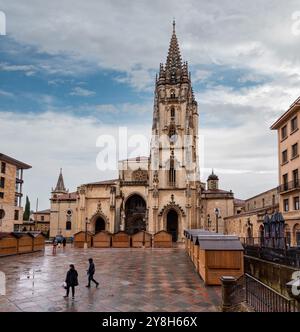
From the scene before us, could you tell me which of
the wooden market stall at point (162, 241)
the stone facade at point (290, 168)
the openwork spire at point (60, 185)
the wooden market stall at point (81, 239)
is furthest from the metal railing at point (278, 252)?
the openwork spire at point (60, 185)

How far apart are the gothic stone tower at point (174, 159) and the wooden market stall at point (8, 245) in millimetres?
26857

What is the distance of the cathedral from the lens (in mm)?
52938

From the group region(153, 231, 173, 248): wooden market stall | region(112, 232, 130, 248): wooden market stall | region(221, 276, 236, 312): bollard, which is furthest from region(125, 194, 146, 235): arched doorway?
region(221, 276, 236, 312): bollard

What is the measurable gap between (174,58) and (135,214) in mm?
31962

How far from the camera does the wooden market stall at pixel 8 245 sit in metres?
26.0

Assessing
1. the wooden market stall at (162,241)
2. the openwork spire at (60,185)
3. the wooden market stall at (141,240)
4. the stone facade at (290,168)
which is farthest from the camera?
the openwork spire at (60,185)

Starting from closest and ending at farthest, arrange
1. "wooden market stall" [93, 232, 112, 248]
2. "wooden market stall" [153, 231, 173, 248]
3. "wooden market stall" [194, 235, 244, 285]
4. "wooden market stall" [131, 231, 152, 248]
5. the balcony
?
"wooden market stall" [194, 235, 244, 285]
the balcony
"wooden market stall" [93, 232, 112, 248]
"wooden market stall" [131, 231, 152, 248]
"wooden market stall" [153, 231, 173, 248]

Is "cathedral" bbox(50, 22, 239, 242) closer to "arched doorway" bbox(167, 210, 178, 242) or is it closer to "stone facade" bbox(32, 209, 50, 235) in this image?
"arched doorway" bbox(167, 210, 178, 242)

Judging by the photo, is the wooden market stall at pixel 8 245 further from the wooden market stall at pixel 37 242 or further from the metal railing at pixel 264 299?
the metal railing at pixel 264 299

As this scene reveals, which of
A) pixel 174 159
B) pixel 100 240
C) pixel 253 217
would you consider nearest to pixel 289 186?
pixel 253 217

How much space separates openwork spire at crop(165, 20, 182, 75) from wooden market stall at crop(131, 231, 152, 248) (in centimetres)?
3531
